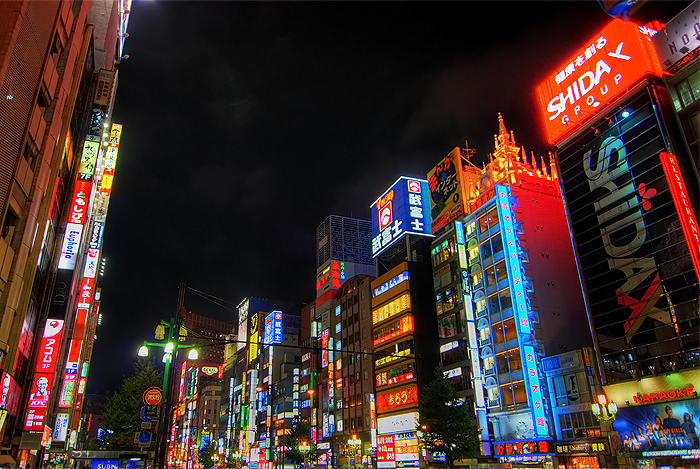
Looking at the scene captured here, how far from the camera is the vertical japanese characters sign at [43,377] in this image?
2306 centimetres

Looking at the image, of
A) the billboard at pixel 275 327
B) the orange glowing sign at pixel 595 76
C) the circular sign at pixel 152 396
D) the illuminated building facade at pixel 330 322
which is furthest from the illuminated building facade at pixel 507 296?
the billboard at pixel 275 327

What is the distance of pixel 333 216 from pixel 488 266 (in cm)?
6015

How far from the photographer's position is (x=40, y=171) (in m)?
21.7

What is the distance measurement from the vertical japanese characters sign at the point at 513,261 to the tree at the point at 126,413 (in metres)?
34.1

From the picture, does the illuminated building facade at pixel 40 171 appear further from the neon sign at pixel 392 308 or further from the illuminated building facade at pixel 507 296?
the neon sign at pixel 392 308

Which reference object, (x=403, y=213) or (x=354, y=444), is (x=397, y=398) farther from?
(x=403, y=213)

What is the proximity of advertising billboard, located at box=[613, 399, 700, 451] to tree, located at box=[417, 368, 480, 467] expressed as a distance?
11533 mm

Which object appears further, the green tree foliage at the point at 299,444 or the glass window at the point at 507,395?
the green tree foliage at the point at 299,444

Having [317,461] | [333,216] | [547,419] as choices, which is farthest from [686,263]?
[333,216]

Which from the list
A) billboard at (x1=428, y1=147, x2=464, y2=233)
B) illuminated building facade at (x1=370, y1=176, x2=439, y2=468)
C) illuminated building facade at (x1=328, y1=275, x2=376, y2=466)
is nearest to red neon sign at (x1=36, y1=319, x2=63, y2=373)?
illuminated building facade at (x1=370, y1=176, x2=439, y2=468)

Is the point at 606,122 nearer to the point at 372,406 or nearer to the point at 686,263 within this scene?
the point at 686,263

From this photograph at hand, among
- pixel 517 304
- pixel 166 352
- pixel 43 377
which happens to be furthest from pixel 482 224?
pixel 43 377

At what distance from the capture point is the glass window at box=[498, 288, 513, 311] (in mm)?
51188

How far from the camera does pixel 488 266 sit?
5406 centimetres
